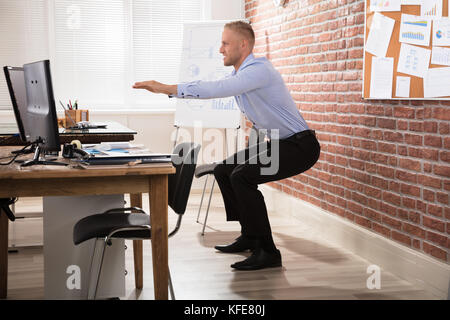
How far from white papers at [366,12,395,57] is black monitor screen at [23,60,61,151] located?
75.8 inches

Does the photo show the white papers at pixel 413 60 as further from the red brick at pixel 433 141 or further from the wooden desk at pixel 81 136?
the wooden desk at pixel 81 136

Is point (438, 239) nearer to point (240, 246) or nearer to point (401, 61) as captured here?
point (401, 61)

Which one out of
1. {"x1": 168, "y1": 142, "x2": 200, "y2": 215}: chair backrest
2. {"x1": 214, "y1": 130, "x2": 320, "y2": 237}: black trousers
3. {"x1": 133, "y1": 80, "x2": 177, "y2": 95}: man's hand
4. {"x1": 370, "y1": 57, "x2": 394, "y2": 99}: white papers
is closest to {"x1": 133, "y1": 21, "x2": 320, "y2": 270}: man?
{"x1": 214, "y1": 130, "x2": 320, "y2": 237}: black trousers

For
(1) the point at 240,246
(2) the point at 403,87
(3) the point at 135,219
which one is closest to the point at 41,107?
(3) the point at 135,219

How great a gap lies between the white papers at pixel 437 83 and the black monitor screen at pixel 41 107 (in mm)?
1851

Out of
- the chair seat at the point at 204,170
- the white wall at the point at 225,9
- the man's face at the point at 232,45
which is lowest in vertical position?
the chair seat at the point at 204,170

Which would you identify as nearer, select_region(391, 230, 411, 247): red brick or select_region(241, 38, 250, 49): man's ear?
select_region(391, 230, 411, 247): red brick

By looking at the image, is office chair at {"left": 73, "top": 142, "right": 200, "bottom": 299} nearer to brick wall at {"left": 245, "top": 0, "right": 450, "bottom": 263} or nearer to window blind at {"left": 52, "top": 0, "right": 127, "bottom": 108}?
brick wall at {"left": 245, "top": 0, "right": 450, "bottom": 263}

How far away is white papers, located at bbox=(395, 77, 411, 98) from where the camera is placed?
309cm

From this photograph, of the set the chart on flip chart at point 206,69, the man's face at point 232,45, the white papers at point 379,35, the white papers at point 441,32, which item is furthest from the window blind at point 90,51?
the white papers at point 441,32

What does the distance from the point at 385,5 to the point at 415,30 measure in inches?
12.2

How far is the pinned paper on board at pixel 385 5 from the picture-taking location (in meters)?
3.17

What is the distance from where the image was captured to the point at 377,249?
11.3 ft
